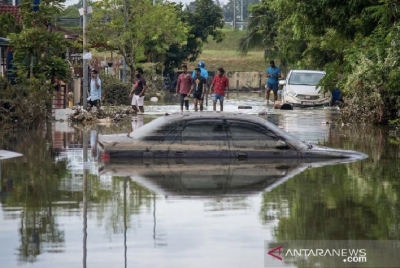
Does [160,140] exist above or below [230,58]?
above

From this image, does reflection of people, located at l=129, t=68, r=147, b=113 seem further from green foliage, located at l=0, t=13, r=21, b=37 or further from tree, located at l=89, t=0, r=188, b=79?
tree, located at l=89, t=0, r=188, b=79

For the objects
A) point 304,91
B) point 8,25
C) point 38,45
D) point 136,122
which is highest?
point 8,25

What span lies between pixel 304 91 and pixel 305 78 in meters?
1.19

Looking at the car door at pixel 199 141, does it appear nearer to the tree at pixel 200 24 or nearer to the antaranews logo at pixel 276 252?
the antaranews logo at pixel 276 252

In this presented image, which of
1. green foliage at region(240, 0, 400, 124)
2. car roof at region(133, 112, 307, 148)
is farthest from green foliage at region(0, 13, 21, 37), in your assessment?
car roof at region(133, 112, 307, 148)

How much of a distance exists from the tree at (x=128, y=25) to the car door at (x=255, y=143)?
111 ft

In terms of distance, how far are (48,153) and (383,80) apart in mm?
12343

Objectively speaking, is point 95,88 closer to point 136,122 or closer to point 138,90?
point 138,90

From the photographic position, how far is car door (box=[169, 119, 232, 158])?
20453 millimetres

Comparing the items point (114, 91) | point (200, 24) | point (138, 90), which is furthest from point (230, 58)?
point (138, 90)

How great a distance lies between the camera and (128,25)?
188 ft

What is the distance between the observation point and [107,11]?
5716cm

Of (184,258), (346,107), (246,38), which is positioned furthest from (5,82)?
(246,38)

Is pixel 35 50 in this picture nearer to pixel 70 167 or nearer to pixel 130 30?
pixel 70 167
